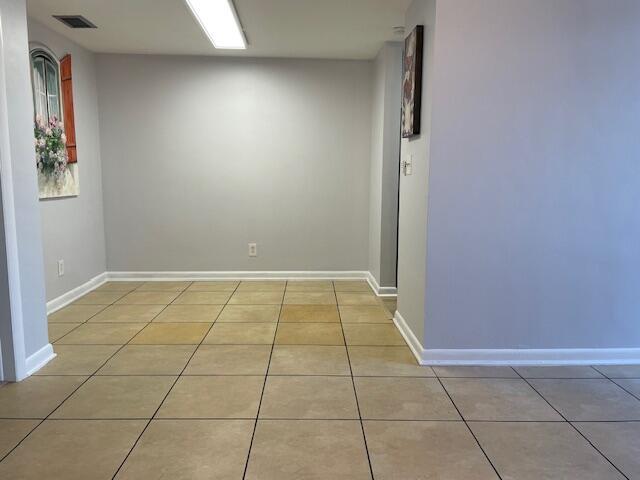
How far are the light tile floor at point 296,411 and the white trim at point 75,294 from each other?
43cm

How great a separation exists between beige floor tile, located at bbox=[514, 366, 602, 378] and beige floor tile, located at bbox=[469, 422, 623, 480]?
0.57m

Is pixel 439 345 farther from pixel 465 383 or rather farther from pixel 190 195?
pixel 190 195

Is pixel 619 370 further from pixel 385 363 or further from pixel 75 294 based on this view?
pixel 75 294

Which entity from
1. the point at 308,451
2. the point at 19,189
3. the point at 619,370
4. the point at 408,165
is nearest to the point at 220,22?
the point at 408,165

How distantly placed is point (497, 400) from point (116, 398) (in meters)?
1.91

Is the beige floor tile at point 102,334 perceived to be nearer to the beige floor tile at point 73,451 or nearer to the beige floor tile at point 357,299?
the beige floor tile at point 73,451

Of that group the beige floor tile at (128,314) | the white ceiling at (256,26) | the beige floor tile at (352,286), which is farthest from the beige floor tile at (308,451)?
the white ceiling at (256,26)

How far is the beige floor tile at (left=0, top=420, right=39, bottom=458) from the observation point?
6.56 ft

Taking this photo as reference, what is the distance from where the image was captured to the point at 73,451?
197 centimetres

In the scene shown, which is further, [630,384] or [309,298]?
[309,298]

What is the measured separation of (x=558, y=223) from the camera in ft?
9.18

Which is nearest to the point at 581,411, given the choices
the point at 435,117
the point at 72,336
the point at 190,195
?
the point at 435,117

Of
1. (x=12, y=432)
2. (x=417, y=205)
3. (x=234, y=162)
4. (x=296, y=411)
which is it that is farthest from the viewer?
(x=234, y=162)

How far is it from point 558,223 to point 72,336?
3217 mm
